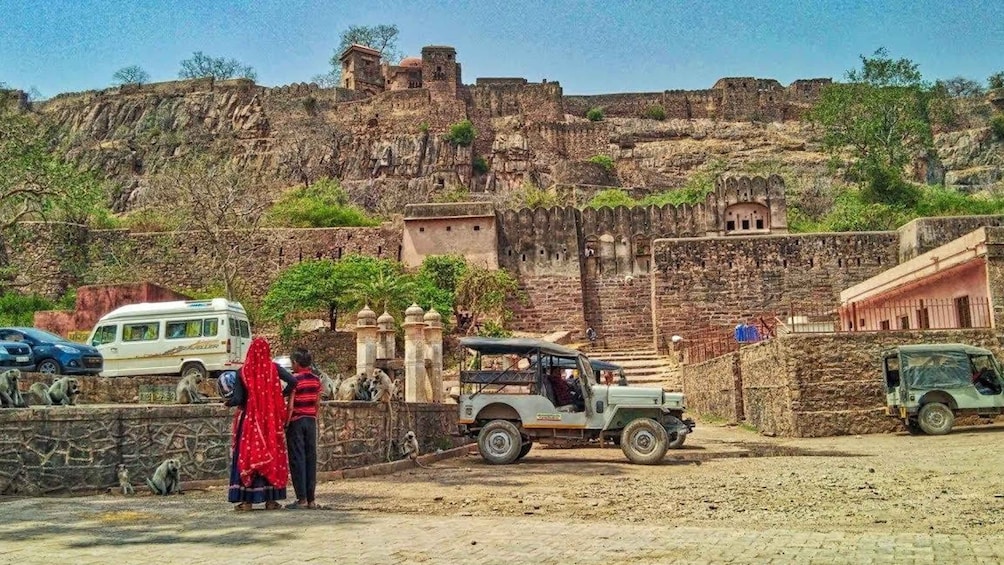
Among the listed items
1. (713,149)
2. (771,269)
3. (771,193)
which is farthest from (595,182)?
(771,269)

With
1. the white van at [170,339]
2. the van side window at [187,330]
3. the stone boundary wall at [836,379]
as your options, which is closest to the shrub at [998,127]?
the stone boundary wall at [836,379]

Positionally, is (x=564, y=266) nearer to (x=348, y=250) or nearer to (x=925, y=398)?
(x=348, y=250)

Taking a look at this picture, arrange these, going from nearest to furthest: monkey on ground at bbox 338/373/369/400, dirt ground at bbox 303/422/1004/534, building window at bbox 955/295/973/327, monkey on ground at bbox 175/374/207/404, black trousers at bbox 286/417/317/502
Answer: dirt ground at bbox 303/422/1004/534
black trousers at bbox 286/417/317/502
monkey on ground at bbox 175/374/207/404
monkey on ground at bbox 338/373/369/400
building window at bbox 955/295/973/327

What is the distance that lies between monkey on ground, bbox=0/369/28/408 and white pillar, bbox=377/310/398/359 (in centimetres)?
1029

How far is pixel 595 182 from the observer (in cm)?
5481

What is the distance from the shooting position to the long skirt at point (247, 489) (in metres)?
7.02

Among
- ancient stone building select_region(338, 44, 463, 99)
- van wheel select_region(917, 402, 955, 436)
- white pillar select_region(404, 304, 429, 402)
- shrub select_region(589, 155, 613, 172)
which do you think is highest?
ancient stone building select_region(338, 44, 463, 99)

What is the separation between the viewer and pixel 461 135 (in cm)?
5806

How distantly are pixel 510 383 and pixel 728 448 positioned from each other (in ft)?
12.1

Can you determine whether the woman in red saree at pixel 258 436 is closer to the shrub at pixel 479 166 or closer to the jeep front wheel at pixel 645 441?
the jeep front wheel at pixel 645 441

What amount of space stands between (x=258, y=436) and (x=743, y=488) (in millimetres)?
4340

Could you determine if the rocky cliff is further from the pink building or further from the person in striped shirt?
the person in striped shirt

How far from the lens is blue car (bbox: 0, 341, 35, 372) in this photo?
14.7m

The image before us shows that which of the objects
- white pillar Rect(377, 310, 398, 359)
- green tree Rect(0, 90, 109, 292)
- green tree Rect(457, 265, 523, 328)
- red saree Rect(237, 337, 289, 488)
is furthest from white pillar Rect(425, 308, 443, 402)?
green tree Rect(457, 265, 523, 328)
